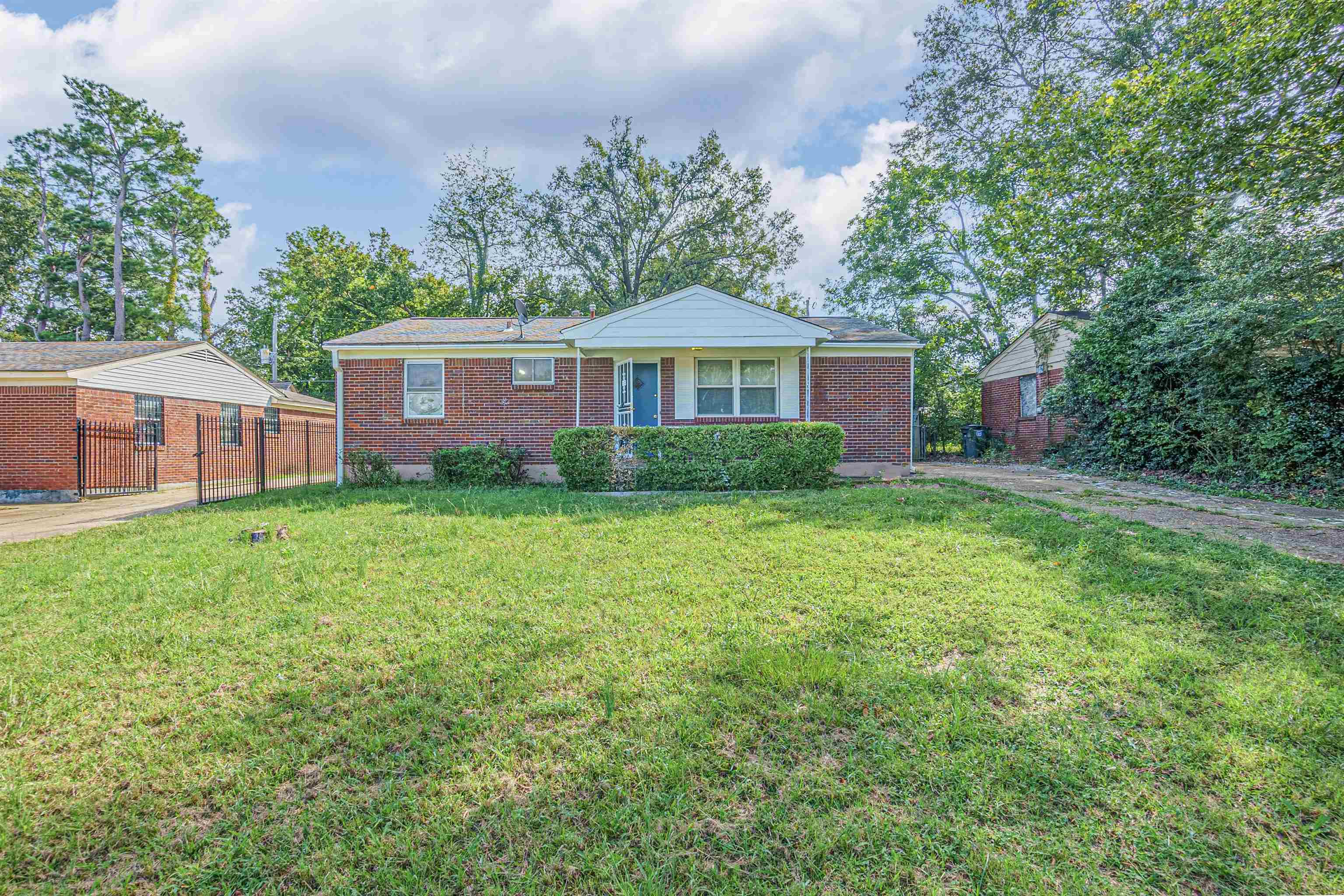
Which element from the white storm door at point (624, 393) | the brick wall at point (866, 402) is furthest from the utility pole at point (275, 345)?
the brick wall at point (866, 402)

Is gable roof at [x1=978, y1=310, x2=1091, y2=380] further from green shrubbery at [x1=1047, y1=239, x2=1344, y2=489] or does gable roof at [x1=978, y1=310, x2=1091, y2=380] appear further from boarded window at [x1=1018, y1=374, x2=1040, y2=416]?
green shrubbery at [x1=1047, y1=239, x2=1344, y2=489]

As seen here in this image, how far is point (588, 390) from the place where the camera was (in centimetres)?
1184

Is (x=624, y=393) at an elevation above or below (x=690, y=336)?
below

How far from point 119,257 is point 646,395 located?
28958mm

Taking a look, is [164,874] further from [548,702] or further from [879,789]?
[879,789]

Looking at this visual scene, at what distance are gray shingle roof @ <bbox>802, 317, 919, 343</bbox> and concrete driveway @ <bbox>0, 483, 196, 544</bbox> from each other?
42.1ft

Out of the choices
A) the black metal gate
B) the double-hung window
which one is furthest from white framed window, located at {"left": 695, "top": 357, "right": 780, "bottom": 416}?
the double-hung window

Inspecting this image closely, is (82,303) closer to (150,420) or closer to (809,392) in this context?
(150,420)

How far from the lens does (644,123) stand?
79.3 feet

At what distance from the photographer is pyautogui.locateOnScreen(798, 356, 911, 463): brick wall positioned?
11281 millimetres

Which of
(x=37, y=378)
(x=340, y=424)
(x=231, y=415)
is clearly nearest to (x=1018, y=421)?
(x=340, y=424)

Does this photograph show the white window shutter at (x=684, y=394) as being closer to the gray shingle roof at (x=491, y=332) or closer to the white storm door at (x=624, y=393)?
→ the white storm door at (x=624, y=393)

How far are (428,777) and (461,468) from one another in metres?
9.49

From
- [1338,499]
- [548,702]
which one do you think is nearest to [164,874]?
[548,702]
